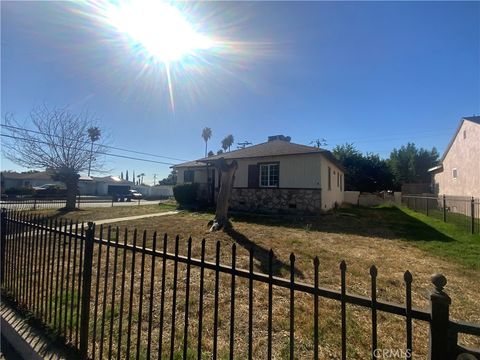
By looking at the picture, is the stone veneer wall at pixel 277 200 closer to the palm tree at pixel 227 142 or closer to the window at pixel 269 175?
the window at pixel 269 175

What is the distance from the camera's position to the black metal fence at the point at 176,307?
1474 millimetres

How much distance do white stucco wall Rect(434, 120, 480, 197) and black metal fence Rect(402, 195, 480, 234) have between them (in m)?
1.33

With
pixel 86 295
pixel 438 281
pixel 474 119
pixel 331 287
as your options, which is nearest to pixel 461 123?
pixel 474 119

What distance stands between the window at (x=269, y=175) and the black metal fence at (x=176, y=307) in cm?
1088

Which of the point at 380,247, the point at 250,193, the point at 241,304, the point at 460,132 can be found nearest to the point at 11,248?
the point at 241,304

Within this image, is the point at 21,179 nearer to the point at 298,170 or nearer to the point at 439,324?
the point at 298,170

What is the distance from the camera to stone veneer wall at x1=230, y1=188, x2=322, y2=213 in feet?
46.1

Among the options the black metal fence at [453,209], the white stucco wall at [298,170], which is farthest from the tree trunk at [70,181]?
the black metal fence at [453,209]

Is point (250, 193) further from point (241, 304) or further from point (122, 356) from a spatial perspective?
point (122, 356)

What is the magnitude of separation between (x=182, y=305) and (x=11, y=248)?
2.97 meters

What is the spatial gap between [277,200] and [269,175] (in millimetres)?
1612

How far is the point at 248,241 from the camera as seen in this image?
791cm

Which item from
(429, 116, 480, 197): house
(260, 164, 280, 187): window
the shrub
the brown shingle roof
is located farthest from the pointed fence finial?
the brown shingle roof

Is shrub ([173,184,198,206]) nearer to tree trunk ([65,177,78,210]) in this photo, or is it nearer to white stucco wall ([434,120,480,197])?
tree trunk ([65,177,78,210])
